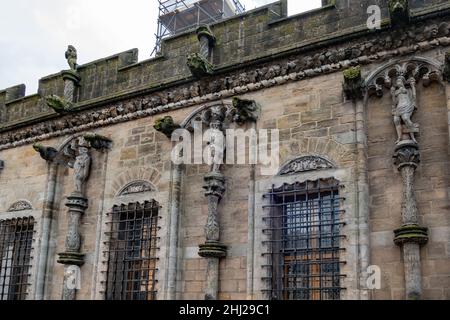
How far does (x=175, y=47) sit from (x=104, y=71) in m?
1.71

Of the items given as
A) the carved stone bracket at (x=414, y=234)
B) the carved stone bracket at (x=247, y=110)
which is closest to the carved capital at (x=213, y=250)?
the carved stone bracket at (x=247, y=110)

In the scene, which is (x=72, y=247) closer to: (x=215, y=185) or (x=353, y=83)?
(x=215, y=185)

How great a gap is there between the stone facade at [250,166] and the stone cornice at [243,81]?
0.02 meters

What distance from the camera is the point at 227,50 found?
9438mm

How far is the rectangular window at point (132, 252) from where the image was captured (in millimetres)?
9172

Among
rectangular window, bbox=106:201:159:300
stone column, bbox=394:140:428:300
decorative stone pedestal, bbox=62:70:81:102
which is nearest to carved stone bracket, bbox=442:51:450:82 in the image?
stone column, bbox=394:140:428:300

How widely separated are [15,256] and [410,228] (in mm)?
7682

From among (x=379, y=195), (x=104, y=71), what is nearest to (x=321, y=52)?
(x=379, y=195)

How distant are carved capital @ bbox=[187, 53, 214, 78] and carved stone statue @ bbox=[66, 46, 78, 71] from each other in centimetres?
338

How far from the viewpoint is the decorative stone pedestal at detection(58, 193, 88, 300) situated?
9.64m

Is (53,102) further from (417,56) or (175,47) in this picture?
(417,56)
